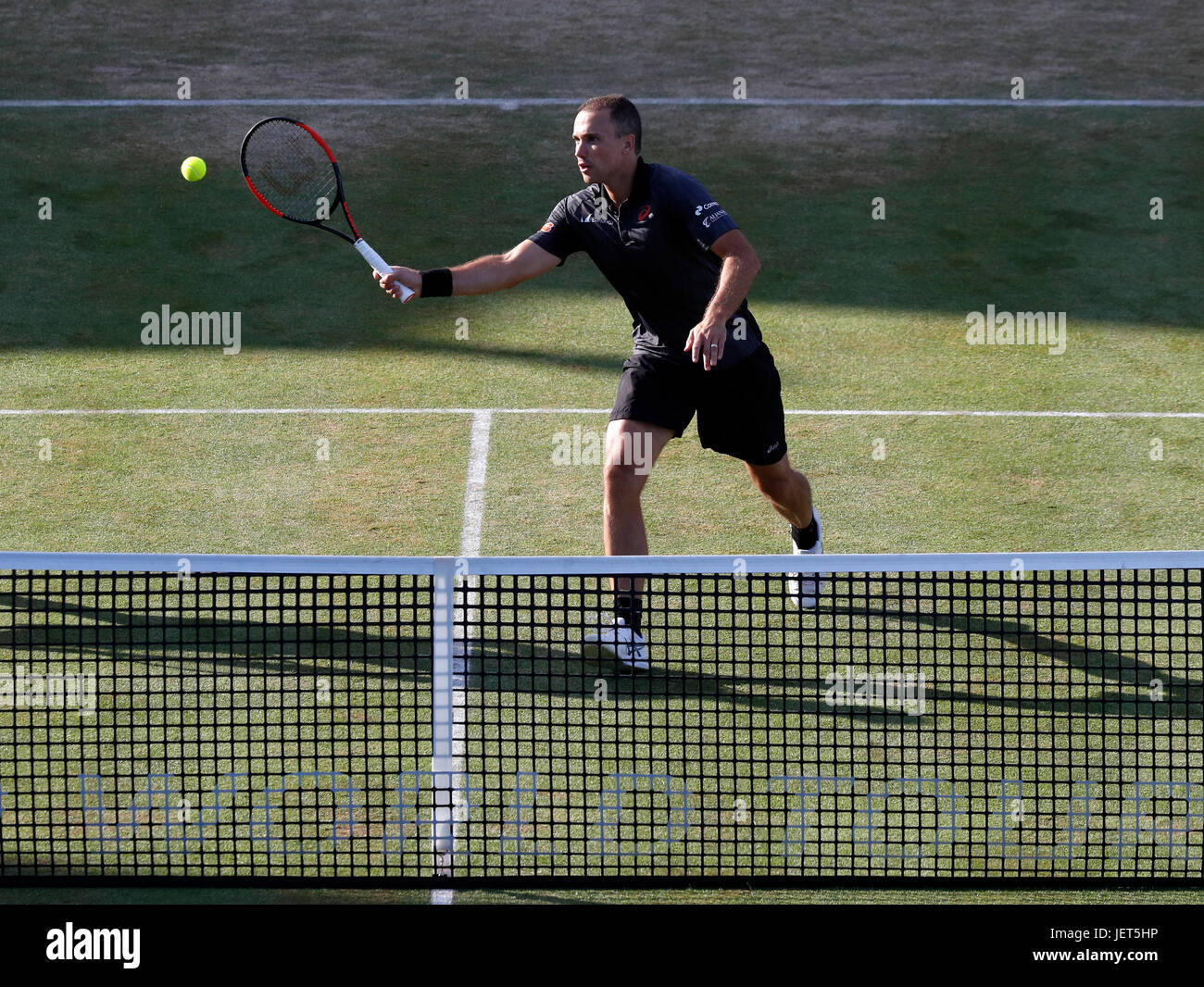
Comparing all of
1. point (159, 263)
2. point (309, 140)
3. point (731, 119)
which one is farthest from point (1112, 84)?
point (309, 140)

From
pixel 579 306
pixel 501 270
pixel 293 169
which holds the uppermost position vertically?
pixel 293 169

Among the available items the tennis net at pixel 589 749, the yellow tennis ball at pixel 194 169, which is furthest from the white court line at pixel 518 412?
the tennis net at pixel 589 749

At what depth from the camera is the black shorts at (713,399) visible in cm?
656

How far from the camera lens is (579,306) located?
10.6 m

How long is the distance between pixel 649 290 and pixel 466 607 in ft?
6.62

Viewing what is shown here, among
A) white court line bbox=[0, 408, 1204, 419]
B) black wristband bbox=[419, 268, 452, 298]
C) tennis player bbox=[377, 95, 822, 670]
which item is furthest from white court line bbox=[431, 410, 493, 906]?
black wristband bbox=[419, 268, 452, 298]

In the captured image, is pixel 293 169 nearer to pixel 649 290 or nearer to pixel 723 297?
pixel 649 290

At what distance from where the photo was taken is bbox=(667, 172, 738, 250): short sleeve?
6285mm

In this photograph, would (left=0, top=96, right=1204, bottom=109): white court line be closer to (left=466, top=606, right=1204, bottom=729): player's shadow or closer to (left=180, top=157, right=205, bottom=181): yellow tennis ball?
(left=180, top=157, right=205, bottom=181): yellow tennis ball

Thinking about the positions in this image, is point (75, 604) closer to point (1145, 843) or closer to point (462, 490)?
point (462, 490)

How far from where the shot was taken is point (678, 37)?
1606 cm

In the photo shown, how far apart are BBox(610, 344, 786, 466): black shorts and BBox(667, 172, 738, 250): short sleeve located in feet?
1.74

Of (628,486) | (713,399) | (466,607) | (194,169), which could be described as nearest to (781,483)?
(713,399)
